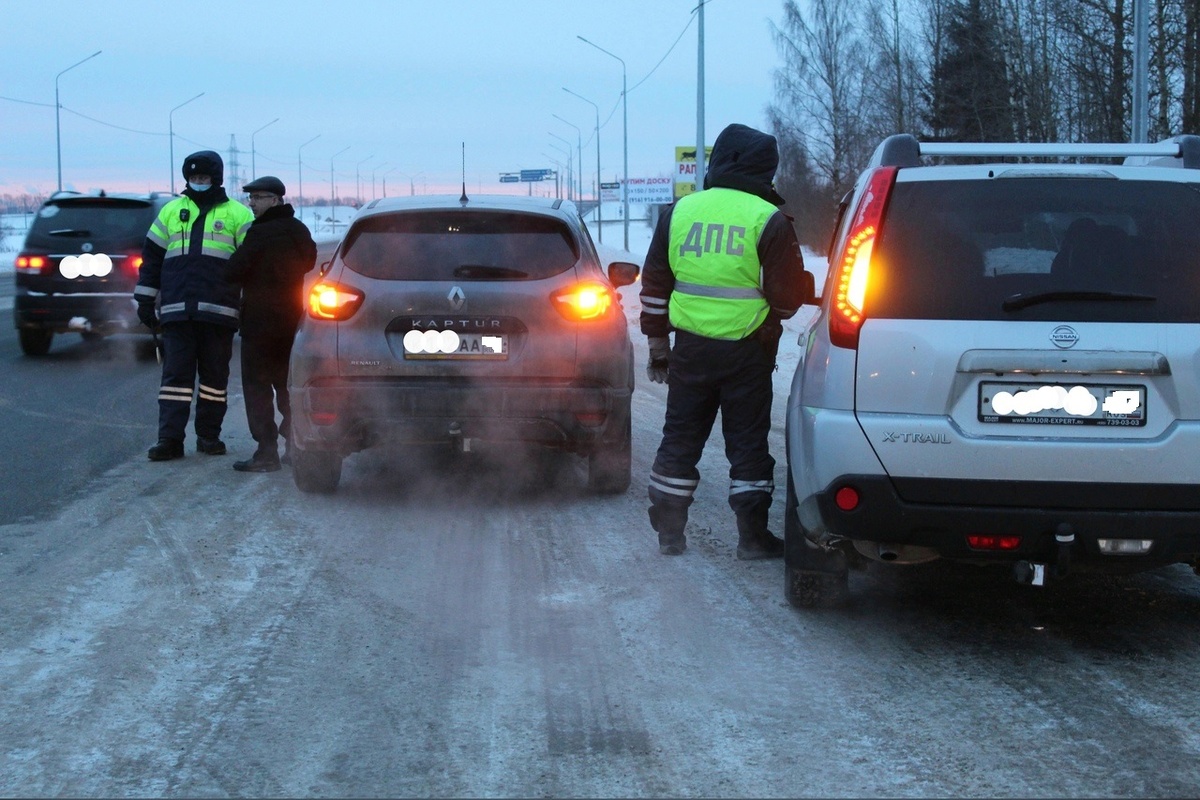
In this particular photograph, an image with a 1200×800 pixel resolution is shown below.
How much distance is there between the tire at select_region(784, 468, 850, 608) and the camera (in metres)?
5.18

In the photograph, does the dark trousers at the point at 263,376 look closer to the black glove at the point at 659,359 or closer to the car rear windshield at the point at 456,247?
the car rear windshield at the point at 456,247

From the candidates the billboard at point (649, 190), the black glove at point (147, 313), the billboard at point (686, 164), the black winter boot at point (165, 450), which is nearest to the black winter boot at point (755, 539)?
the black winter boot at point (165, 450)

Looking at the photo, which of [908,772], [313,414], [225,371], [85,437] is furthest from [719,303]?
[85,437]

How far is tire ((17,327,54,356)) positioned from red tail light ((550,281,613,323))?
10.3 meters

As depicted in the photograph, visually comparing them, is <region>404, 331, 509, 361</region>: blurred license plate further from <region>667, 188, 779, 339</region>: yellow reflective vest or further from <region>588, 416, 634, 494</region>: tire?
<region>667, 188, 779, 339</region>: yellow reflective vest

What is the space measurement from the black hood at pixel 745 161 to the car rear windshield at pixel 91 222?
1073cm

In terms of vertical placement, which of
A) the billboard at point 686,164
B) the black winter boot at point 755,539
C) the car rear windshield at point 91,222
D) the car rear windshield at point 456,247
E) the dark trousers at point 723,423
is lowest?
the black winter boot at point 755,539

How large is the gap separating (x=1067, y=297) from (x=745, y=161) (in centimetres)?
183

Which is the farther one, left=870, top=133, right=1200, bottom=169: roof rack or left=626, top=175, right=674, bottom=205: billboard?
left=626, top=175, right=674, bottom=205: billboard

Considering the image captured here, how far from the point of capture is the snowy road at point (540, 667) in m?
3.73

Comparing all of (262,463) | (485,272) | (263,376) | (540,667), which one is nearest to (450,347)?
(485,272)

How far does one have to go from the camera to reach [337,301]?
6828 mm

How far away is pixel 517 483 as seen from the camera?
8008 mm

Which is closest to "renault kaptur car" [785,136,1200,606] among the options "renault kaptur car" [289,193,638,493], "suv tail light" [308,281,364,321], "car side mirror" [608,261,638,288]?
"renault kaptur car" [289,193,638,493]
